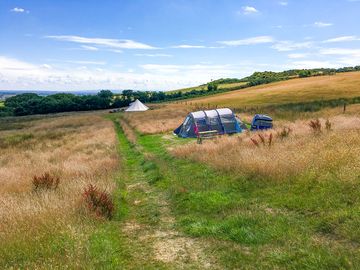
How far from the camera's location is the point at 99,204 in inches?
354

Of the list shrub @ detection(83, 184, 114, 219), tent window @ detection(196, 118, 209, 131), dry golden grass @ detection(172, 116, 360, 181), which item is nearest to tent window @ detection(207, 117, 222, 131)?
tent window @ detection(196, 118, 209, 131)

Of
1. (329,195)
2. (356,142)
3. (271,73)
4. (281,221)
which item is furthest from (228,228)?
(271,73)

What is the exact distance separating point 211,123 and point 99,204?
20.3 m

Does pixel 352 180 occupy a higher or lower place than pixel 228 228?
higher

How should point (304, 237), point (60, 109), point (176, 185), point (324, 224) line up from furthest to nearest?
1. point (60, 109)
2. point (176, 185)
3. point (324, 224)
4. point (304, 237)

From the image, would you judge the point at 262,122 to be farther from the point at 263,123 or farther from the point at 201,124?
the point at 201,124

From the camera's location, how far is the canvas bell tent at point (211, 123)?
2819 cm

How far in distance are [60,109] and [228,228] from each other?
104 metres

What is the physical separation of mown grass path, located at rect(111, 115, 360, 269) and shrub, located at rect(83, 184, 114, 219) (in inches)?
22.5

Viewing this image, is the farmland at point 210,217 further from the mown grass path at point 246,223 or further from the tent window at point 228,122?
the tent window at point 228,122

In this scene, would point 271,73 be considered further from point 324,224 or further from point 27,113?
point 324,224

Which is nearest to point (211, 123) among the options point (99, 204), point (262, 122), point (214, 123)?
point (214, 123)

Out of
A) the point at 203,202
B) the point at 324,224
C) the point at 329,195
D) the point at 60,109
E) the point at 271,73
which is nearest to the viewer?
the point at 324,224

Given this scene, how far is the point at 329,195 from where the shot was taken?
8398mm
